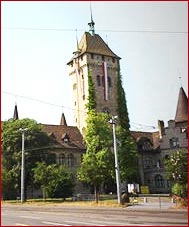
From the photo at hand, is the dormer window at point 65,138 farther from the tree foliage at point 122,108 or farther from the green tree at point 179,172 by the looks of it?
the green tree at point 179,172

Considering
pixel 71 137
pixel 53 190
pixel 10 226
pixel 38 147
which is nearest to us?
pixel 10 226

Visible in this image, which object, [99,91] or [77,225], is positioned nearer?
[77,225]

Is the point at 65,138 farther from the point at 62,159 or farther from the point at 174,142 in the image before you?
the point at 174,142

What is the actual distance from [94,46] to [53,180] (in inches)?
1437

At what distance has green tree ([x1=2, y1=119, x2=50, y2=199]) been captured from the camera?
50281 mm

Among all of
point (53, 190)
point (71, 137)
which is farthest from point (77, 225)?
point (71, 137)

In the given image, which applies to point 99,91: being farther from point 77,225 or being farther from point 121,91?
point 77,225

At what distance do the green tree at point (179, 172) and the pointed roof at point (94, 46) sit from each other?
44185 mm

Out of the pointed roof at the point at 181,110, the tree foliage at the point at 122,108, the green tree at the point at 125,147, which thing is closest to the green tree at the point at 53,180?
the green tree at the point at 125,147

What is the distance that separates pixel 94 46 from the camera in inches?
2876

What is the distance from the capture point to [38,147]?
52875 millimetres

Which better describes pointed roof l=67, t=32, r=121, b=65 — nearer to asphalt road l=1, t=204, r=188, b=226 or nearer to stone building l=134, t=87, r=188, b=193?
stone building l=134, t=87, r=188, b=193

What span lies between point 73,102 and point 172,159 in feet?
145

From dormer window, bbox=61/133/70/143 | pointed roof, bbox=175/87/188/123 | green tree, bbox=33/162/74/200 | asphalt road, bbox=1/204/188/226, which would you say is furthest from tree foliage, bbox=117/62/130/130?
asphalt road, bbox=1/204/188/226
